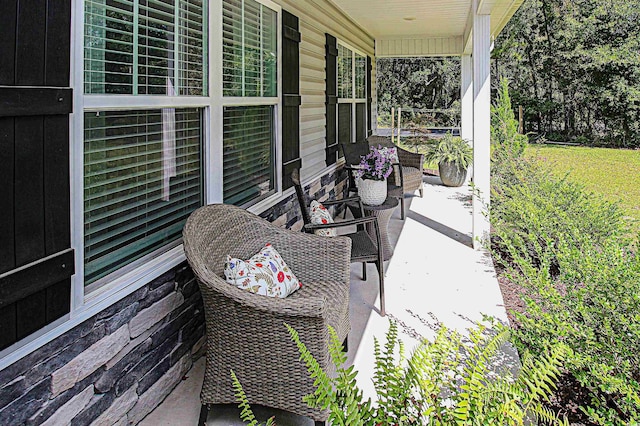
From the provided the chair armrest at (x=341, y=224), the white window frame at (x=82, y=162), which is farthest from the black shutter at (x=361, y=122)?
the white window frame at (x=82, y=162)

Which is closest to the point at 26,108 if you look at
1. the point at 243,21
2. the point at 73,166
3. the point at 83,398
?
the point at 73,166

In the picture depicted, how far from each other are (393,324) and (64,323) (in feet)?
3.52

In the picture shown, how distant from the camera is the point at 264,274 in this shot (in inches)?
98.3

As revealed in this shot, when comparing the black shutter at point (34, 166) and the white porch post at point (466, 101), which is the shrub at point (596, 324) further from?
the white porch post at point (466, 101)

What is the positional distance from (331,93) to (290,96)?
6.69ft

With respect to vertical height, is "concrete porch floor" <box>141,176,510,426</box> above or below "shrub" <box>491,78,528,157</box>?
below

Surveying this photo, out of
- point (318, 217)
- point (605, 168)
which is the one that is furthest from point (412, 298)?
point (605, 168)

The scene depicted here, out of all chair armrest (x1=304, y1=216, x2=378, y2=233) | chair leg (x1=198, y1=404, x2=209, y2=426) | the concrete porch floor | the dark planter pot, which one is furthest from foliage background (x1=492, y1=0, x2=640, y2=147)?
chair leg (x1=198, y1=404, x2=209, y2=426)

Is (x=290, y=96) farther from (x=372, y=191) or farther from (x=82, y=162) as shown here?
(x=82, y=162)

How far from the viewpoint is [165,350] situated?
98.7 inches

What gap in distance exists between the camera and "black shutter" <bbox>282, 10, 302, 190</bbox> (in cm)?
419

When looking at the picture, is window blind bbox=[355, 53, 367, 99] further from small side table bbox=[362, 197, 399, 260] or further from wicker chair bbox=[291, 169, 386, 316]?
wicker chair bbox=[291, 169, 386, 316]

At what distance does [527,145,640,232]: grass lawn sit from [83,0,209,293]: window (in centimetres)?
520

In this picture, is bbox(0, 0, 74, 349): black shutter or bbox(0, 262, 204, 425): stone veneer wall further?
bbox(0, 262, 204, 425): stone veneer wall
